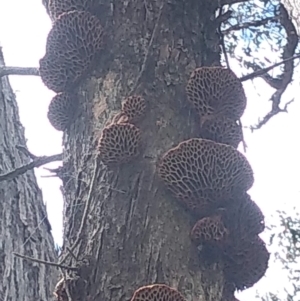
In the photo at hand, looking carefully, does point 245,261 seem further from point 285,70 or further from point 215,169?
point 285,70

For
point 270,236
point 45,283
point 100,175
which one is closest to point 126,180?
point 100,175

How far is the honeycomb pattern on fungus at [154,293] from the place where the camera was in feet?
4.23

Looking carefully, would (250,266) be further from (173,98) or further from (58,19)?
(58,19)

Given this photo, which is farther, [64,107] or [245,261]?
[64,107]

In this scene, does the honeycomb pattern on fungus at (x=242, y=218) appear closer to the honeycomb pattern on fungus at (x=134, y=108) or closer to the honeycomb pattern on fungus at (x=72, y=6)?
the honeycomb pattern on fungus at (x=134, y=108)

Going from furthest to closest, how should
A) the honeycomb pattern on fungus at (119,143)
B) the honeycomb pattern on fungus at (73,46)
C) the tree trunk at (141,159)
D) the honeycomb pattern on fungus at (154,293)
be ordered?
1. the honeycomb pattern on fungus at (73,46)
2. the honeycomb pattern on fungus at (119,143)
3. the tree trunk at (141,159)
4. the honeycomb pattern on fungus at (154,293)

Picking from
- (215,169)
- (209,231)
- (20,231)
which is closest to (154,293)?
(209,231)

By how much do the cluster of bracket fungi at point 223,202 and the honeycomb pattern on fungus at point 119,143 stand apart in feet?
0.27

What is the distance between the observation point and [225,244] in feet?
4.91

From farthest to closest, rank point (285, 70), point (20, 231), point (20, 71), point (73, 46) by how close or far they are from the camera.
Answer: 1. point (285, 70)
2. point (20, 231)
3. point (20, 71)
4. point (73, 46)

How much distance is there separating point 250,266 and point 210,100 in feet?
1.37

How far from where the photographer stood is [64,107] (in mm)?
1756

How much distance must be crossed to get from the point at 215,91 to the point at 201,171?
9.6 inches

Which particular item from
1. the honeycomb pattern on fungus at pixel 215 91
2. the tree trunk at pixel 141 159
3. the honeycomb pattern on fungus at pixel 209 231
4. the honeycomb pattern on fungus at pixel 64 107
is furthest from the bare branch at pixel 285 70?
the honeycomb pattern on fungus at pixel 209 231
